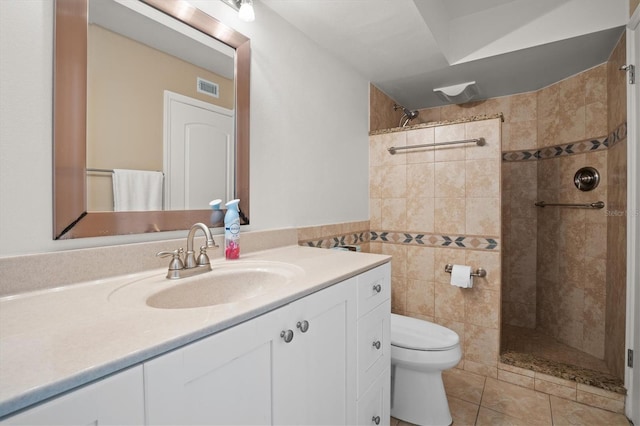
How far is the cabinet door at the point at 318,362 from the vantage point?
83cm

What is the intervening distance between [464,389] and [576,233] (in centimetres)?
151

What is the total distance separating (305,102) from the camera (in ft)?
6.15

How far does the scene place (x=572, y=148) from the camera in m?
2.45

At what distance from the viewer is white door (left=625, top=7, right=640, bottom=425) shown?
1.62m

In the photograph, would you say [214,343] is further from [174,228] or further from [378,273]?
[378,273]

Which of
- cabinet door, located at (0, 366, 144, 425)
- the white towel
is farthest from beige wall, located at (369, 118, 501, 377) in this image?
cabinet door, located at (0, 366, 144, 425)

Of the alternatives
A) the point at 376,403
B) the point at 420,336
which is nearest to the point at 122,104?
the point at 376,403

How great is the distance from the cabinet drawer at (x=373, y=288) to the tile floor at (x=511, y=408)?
0.84 metres

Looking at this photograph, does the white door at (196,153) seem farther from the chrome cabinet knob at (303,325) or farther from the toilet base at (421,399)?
the toilet base at (421,399)

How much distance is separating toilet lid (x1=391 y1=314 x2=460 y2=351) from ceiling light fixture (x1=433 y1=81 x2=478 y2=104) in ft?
6.16

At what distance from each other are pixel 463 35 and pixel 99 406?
268 cm

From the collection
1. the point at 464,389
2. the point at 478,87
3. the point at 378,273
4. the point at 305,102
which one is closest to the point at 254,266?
the point at 378,273

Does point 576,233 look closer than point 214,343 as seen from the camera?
No

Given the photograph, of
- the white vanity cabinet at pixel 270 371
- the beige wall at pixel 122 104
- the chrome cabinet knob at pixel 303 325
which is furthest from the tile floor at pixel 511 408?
the beige wall at pixel 122 104
